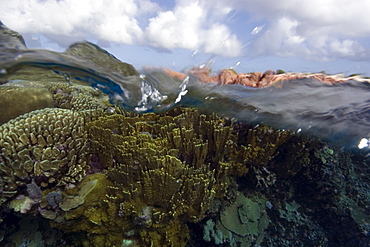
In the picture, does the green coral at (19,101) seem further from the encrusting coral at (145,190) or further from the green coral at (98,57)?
the encrusting coral at (145,190)

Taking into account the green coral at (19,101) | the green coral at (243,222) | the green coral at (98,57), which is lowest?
the green coral at (243,222)

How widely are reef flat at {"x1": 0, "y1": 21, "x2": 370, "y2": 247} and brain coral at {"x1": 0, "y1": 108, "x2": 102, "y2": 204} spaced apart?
20 mm

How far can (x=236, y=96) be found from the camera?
7.26 meters

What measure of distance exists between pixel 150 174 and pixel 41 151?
7.53ft

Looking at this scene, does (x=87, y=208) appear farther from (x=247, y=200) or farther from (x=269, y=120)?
(x=269, y=120)

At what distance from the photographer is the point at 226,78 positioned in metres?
6.71

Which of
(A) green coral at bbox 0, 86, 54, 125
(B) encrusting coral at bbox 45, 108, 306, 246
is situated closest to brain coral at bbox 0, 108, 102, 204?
(B) encrusting coral at bbox 45, 108, 306, 246

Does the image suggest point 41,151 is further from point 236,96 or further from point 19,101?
point 236,96

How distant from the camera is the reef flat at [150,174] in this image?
422 cm

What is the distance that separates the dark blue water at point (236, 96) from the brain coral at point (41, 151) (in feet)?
8.36

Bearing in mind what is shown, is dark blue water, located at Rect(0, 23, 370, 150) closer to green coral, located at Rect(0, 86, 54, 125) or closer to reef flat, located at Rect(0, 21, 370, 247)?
reef flat, located at Rect(0, 21, 370, 247)

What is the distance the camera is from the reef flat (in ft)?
13.8

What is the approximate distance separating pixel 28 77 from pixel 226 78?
7.20 meters

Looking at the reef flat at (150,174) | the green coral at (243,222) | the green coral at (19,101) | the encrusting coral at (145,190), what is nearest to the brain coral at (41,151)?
the reef flat at (150,174)
